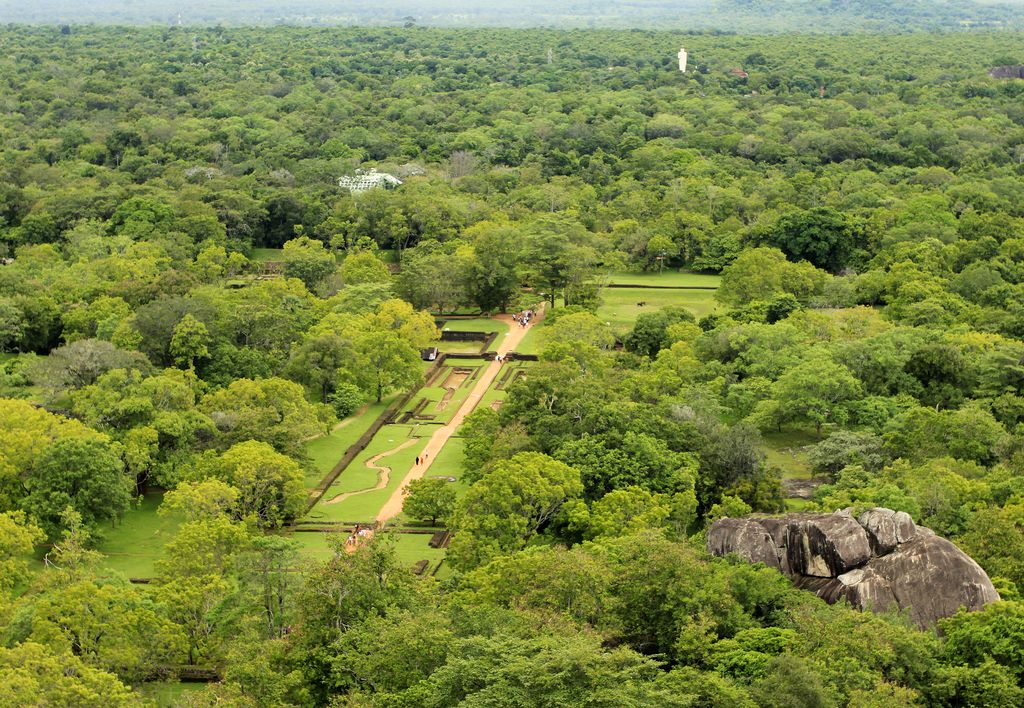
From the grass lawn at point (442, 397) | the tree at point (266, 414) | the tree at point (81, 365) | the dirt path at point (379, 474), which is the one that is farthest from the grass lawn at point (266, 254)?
the dirt path at point (379, 474)

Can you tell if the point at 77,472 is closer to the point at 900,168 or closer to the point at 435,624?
the point at 435,624

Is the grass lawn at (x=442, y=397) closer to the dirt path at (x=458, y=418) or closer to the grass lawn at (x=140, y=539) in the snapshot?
the dirt path at (x=458, y=418)

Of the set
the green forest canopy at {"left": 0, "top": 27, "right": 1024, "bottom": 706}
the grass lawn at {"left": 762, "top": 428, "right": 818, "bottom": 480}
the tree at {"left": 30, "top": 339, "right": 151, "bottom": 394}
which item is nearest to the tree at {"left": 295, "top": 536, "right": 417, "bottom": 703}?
the green forest canopy at {"left": 0, "top": 27, "right": 1024, "bottom": 706}

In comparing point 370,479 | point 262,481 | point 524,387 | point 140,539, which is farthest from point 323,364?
point 140,539

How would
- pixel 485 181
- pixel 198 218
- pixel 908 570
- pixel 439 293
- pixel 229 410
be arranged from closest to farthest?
pixel 908 570 → pixel 229 410 → pixel 439 293 → pixel 198 218 → pixel 485 181

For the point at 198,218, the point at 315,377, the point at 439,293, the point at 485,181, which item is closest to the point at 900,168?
the point at 485,181

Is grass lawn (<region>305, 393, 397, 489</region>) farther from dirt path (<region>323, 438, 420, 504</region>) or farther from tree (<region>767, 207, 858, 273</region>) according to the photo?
tree (<region>767, 207, 858, 273</region>)

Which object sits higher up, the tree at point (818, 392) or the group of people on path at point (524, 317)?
the tree at point (818, 392)

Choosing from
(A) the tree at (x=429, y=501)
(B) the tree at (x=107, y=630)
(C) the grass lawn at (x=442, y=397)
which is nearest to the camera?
(B) the tree at (x=107, y=630)
